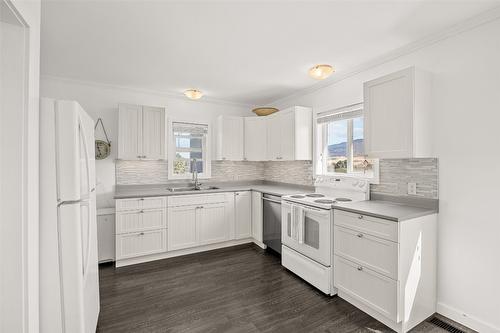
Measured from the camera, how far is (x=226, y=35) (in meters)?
2.13

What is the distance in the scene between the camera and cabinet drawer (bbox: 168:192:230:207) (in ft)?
11.2

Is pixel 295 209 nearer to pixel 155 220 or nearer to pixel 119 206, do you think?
pixel 155 220

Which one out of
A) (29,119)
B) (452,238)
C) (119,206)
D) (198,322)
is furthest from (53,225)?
(452,238)

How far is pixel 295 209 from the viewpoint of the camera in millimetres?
2797

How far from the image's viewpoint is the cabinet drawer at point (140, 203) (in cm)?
311

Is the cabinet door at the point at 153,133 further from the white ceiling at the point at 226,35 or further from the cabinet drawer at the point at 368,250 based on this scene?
the cabinet drawer at the point at 368,250

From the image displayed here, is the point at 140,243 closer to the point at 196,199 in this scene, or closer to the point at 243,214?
the point at 196,199

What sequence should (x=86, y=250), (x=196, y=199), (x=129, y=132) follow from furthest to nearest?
1. (x=196, y=199)
2. (x=129, y=132)
3. (x=86, y=250)

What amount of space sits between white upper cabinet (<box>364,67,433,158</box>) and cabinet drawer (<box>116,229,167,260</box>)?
2.85 m

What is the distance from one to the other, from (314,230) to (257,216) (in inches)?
53.0

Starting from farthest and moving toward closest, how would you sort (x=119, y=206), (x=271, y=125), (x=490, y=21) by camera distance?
1. (x=271, y=125)
2. (x=119, y=206)
3. (x=490, y=21)

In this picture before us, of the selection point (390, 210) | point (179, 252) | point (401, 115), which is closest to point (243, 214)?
point (179, 252)

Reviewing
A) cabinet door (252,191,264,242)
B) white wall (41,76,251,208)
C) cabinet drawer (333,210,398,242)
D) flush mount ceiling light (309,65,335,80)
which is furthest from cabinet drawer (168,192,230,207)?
flush mount ceiling light (309,65,335,80)

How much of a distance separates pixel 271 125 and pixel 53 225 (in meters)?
3.21
